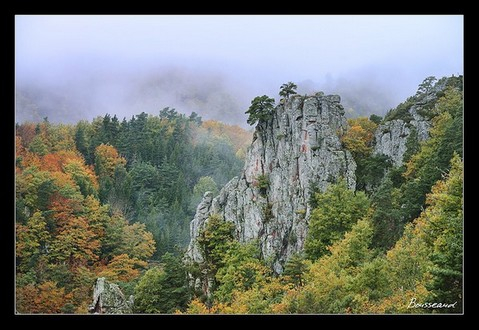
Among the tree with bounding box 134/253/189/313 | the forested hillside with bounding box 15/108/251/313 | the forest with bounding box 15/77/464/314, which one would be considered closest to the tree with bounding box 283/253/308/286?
the forest with bounding box 15/77/464/314

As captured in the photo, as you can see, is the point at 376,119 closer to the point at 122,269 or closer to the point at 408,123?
the point at 408,123

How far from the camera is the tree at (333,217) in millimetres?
25184

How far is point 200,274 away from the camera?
27812 millimetres

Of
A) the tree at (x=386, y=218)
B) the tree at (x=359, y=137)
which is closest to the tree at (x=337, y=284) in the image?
the tree at (x=386, y=218)

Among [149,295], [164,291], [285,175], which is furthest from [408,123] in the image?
[149,295]

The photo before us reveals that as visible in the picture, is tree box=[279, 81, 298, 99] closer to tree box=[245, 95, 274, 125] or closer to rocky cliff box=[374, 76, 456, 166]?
tree box=[245, 95, 274, 125]

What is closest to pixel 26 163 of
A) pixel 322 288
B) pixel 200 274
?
pixel 200 274

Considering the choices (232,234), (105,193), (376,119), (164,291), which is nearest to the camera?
(164,291)

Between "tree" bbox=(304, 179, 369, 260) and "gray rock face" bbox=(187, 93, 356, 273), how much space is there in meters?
1.52

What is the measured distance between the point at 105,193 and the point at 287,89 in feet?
56.7

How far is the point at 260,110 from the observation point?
30984 mm

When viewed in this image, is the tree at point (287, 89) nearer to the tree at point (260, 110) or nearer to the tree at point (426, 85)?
the tree at point (260, 110)

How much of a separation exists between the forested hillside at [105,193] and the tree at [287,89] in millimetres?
10952

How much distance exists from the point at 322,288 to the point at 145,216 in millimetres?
27343
